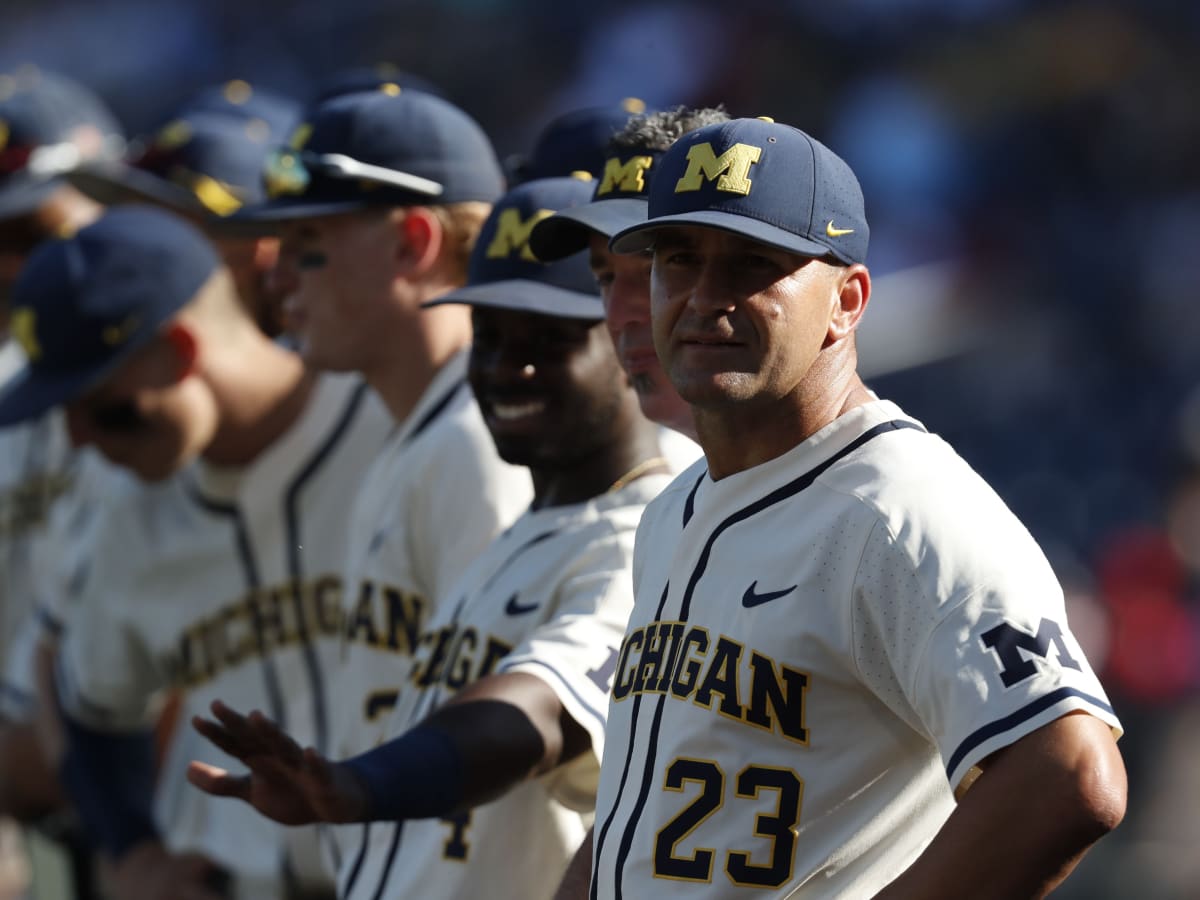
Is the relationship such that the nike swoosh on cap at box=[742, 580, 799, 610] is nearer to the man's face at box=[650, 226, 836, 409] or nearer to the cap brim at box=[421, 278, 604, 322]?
the man's face at box=[650, 226, 836, 409]

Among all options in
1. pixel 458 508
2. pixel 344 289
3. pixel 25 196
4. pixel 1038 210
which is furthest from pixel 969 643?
pixel 1038 210

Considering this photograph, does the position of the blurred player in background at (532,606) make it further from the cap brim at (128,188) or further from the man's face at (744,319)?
the cap brim at (128,188)

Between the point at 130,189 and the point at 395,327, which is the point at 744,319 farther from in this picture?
the point at 130,189

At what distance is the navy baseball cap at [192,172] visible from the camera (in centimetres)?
556

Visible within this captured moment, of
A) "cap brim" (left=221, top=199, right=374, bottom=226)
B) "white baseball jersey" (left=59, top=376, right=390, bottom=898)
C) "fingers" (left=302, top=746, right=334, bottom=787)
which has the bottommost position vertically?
"white baseball jersey" (left=59, top=376, right=390, bottom=898)

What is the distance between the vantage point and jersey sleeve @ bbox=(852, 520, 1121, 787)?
1866mm

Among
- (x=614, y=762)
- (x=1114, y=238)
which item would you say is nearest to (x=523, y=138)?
(x=1114, y=238)

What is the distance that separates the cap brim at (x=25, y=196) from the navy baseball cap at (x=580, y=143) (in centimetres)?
301

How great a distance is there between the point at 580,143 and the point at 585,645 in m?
1.27

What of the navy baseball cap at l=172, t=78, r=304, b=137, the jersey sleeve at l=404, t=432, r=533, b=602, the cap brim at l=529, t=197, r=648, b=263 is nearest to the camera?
the cap brim at l=529, t=197, r=648, b=263

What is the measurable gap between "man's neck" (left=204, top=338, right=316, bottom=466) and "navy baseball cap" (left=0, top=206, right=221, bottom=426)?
0.76 feet

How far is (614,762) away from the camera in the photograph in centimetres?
236

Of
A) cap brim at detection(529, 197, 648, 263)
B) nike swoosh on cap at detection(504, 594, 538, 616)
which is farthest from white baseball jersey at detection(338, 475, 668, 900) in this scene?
cap brim at detection(529, 197, 648, 263)

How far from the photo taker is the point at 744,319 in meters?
2.20
